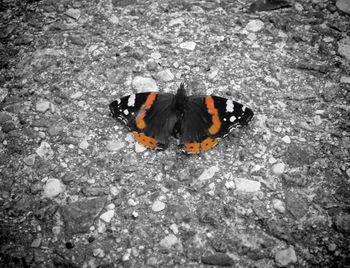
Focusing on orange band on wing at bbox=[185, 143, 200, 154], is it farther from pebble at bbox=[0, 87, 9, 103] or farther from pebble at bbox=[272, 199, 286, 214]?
pebble at bbox=[0, 87, 9, 103]

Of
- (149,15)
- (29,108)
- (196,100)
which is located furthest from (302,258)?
(149,15)

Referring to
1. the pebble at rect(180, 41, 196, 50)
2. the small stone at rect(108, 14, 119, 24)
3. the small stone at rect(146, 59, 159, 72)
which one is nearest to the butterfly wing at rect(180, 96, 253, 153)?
the small stone at rect(146, 59, 159, 72)

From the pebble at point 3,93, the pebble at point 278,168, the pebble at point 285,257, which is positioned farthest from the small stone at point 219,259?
the pebble at point 3,93

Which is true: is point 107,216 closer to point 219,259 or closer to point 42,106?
point 219,259

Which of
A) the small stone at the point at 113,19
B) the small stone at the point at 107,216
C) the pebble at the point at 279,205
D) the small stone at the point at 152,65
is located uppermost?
the small stone at the point at 113,19

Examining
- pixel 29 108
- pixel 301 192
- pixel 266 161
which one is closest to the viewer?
pixel 301 192

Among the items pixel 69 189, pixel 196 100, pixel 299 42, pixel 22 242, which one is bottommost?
pixel 22 242

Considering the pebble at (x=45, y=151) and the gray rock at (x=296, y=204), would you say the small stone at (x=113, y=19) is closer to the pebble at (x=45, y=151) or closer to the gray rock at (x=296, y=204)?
the pebble at (x=45, y=151)

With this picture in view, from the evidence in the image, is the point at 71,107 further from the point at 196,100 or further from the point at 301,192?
the point at 301,192
